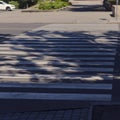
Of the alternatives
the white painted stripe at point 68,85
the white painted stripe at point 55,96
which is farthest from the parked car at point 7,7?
the white painted stripe at point 55,96

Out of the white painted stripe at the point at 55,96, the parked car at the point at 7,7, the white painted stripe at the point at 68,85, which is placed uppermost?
the white painted stripe at the point at 55,96

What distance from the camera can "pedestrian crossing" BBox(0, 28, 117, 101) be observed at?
10133 millimetres

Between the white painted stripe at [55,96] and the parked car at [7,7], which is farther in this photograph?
the parked car at [7,7]

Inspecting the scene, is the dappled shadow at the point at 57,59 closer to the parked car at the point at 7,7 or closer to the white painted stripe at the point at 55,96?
the white painted stripe at the point at 55,96

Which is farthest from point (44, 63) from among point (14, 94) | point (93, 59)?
point (14, 94)

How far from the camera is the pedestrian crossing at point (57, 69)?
33.2 ft

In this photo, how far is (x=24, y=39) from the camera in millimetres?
21312

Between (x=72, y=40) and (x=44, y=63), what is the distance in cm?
680

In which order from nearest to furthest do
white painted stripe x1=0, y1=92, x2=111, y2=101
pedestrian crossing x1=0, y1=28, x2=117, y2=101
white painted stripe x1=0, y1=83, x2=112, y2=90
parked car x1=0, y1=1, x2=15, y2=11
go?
white painted stripe x1=0, y1=92, x2=111, y2=101 < pedestrian crossing x1=0, y1=28, x2=117, y2=101 < white painted stripe x1=0, y1=83, x2=112, y2=90 < parked car x1=0, y1=1, x2=15, y2=11

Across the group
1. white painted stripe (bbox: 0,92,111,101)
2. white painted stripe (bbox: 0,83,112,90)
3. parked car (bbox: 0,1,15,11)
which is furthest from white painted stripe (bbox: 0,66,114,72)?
parked car (bbox: 0,1,15,11)

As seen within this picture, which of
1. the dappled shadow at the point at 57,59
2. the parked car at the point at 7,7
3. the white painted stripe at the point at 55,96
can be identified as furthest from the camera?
the parked car at the point at 7,7

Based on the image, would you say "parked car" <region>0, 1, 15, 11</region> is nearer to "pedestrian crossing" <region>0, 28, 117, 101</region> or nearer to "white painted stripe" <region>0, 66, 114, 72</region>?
"pedestrian crossing" <region>0, 28, 117, 101</region>

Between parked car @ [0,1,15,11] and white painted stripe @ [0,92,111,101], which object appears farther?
parked car @ [0,1,15,11]

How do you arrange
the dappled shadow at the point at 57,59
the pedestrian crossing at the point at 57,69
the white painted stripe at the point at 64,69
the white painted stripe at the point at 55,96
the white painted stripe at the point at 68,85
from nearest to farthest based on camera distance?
the white painted stripe at the point at 55,96 → the pedestrian crossing at the point at 57,69 → the white painted stripe at the point at 68,85 → the dappled shadow at the point at 57,59 → the white painted stripe at the point at 64,69
